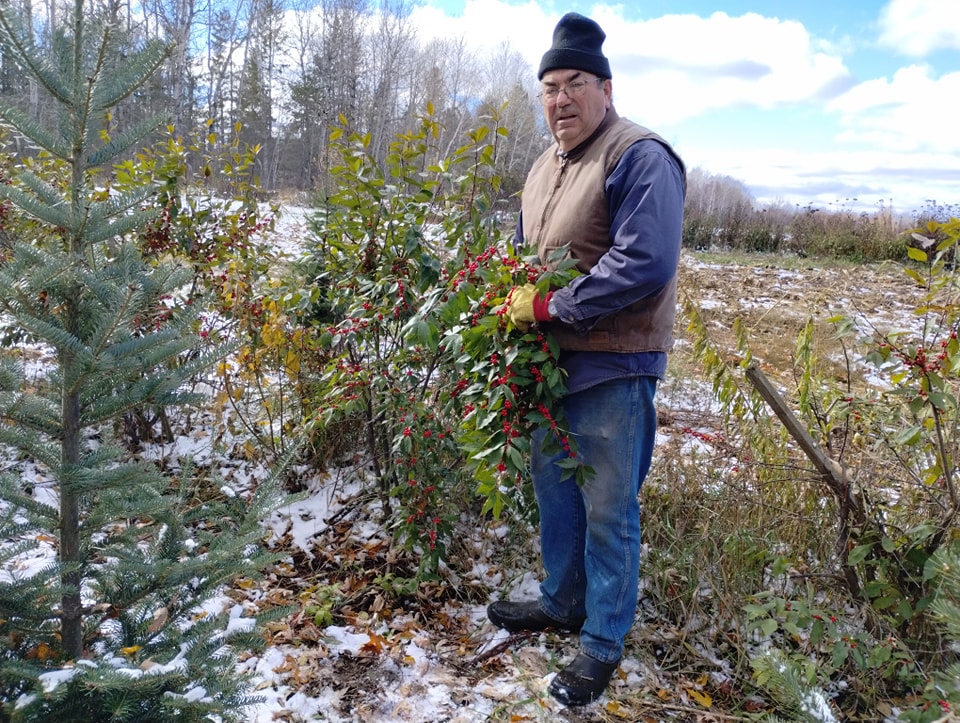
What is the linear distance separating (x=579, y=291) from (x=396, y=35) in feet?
107

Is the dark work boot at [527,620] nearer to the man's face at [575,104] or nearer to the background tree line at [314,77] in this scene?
the man's face at [575,104]

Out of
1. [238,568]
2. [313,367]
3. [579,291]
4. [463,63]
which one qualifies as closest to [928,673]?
[579,291]

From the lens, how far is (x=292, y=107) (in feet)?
104

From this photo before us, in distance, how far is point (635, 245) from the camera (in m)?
2.05

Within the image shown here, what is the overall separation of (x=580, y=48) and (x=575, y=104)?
7.3 inches

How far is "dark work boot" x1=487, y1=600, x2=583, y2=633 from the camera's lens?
274 cm

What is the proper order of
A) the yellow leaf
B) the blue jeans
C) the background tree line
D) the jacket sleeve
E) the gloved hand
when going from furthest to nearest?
the background tree line, the yellow leaf, the blue jeans, the gloved hand, the jacket sleeve

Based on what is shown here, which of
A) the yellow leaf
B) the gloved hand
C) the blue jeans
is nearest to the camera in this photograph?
the gloved hand

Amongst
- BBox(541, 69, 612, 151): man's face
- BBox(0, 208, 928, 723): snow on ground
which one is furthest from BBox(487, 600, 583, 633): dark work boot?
BBox(541, 69, 612, 151): man's face

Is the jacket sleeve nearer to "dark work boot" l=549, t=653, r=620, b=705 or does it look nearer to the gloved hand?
the gloved hand

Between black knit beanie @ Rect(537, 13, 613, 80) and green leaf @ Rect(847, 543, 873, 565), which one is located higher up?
black knit beanie @ Rect(537, 13, 613, 80)

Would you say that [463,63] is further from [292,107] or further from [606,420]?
[606,420]

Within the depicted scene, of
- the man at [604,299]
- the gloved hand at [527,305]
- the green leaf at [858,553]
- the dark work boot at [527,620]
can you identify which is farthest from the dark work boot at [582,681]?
the gloved hand at [527,305]

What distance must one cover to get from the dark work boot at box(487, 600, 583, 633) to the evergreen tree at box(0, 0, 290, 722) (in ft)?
4.55
